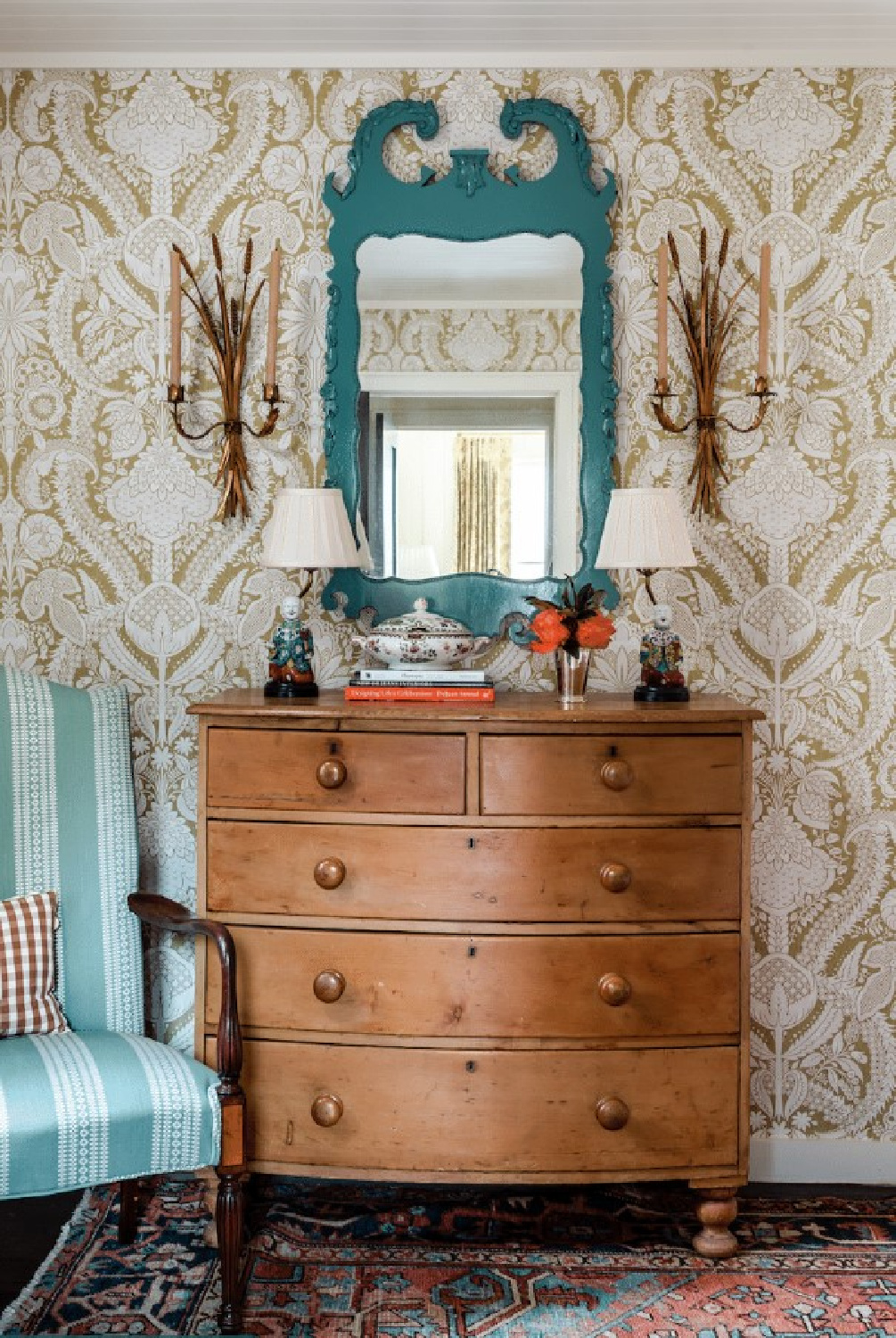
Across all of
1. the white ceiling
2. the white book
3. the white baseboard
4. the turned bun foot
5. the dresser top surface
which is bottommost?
the white baseboard

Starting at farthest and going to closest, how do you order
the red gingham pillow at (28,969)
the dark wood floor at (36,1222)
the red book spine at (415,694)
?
1. the red book spine at (415,694)
2. the dark wood floor at (36,1222)
3. the red gingham pillow at (28,969)

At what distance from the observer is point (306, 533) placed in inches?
109

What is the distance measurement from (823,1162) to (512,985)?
1.19 meters

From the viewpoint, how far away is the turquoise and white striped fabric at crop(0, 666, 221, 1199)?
7.27 ft

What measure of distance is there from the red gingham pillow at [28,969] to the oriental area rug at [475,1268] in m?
0.56

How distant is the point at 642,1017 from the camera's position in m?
2.53

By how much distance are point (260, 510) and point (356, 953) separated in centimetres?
120

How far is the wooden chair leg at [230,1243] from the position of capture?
90.7 inches

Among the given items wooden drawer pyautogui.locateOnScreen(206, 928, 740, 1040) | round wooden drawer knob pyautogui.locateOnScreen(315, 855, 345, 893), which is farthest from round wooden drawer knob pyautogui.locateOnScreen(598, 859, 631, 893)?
round wooden drawer knob pyautogui.locateOnScreen(315, 855, 345, 893)

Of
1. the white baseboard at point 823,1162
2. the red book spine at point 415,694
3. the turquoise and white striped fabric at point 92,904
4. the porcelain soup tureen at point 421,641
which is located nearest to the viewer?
the turquoise and white striped fabric at point 92,904

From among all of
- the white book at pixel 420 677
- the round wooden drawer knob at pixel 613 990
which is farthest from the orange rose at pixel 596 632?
the round wooden drawer knob at pixel 613 990

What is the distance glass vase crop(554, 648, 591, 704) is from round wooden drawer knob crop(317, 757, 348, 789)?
0.55 meters

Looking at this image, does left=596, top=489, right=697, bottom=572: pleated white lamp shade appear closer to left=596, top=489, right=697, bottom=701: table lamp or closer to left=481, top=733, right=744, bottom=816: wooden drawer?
left=596, top=489, right=697, bottom=701: table lamp

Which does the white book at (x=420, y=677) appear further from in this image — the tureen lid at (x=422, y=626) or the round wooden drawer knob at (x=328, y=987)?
the round wooden drawer knob at (x=328, y=987)
